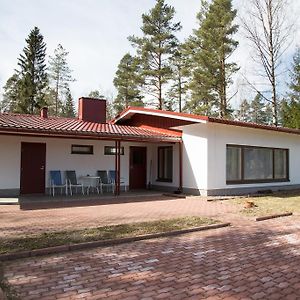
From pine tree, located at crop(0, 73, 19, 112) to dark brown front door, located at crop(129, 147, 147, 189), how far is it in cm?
2230

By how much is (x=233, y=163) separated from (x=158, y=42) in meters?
20.3

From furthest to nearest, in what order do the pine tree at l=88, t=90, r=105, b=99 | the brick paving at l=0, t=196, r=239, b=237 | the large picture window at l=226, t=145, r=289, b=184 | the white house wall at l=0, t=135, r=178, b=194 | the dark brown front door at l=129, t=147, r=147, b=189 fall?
the pine tree at l=88, t=90, r=105, b=99 → the dark brown front door at l=129, t=147, r=147, b=189 → the large picture window at l=226, t=145, r=289, b=184 → the white house wall at l=0, t=135, r=178, b=194 → the brick paving at l=0, t=196, r=239, b=237

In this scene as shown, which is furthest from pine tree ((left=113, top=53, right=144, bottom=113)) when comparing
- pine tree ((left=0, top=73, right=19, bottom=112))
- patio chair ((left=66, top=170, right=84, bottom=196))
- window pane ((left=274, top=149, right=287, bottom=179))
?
patio chair ((left=66, top=170, right=84, bottom=196))

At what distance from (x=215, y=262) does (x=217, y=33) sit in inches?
1076

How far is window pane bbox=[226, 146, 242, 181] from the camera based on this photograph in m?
15.0

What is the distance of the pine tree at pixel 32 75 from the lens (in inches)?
1340

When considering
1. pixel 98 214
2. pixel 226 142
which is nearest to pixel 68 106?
pixel 226 142

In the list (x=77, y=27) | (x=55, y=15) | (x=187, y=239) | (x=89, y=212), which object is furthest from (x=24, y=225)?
(x=77, y=27)

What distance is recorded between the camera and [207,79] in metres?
29.7

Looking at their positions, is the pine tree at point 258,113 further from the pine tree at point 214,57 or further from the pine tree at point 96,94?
the pine tree at point 96,94

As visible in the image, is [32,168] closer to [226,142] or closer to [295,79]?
[226,142]

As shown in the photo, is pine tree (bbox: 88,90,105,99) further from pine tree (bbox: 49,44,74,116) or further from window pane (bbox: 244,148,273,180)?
window pane (bbox: 244,148,273,180)

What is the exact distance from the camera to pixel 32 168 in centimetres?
1398

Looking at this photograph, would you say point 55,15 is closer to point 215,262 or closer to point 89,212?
point 89,212
